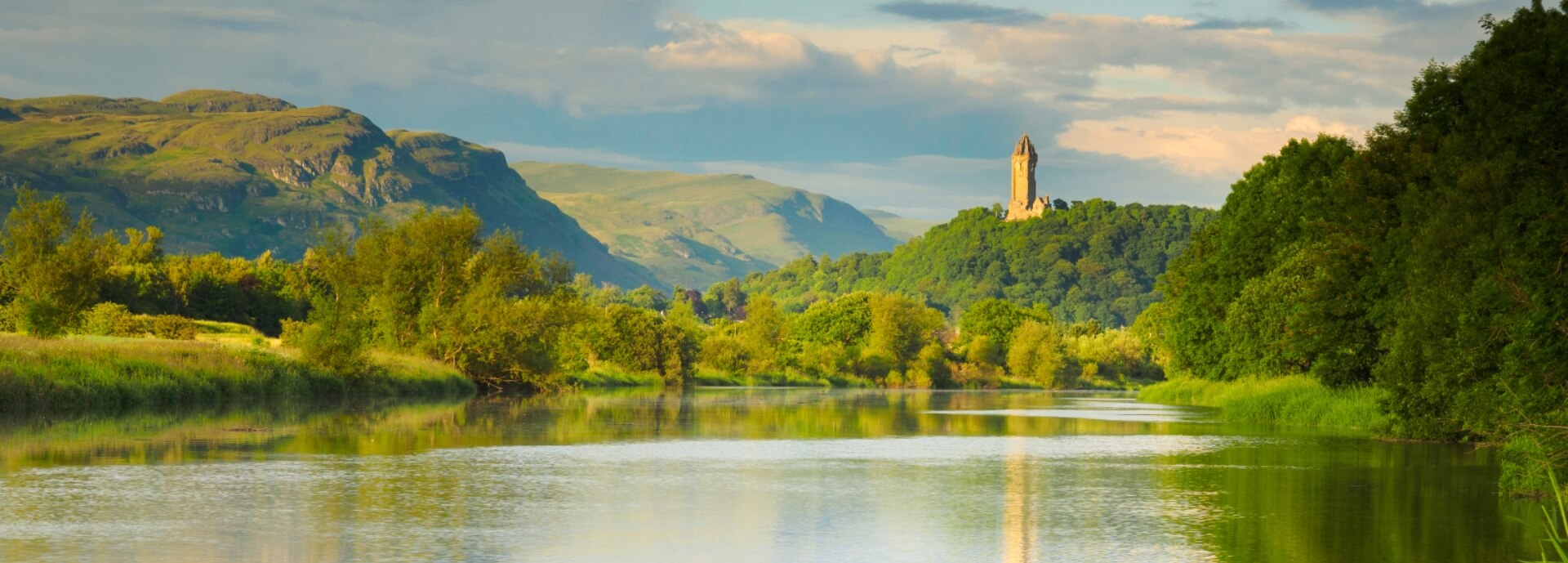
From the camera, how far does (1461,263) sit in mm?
27641

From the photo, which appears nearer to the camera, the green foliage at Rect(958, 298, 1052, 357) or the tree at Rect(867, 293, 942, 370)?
the tree at Rect(867, 293, 942, 370)

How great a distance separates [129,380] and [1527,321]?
3552 centimetres

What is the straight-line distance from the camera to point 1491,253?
82.1ft

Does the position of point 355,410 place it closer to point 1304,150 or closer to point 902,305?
point 1304,150

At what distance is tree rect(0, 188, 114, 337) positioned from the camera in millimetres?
51000

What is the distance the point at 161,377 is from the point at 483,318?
81.9 feet

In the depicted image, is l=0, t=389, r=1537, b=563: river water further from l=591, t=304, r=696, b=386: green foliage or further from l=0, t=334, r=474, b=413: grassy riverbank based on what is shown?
l=591, t=304, r=696, b=386: green foliage

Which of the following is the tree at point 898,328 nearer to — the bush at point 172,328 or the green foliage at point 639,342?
the green foliage at point 639,342

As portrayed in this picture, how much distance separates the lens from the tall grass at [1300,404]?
40.3 meters

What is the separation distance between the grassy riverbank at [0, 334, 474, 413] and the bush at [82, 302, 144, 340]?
14.6 meters

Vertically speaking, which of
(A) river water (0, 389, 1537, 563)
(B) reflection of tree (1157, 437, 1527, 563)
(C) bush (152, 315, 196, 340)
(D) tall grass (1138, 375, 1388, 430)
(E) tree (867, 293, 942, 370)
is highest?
(E) tree (867, 293, 942, 370)

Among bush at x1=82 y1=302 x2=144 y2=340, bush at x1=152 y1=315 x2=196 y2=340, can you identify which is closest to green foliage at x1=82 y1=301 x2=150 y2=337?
bush at x1=82 y1=302 x2=144 y2=340

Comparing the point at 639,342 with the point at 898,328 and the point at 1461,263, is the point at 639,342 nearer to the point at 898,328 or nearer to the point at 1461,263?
the point at 898,328

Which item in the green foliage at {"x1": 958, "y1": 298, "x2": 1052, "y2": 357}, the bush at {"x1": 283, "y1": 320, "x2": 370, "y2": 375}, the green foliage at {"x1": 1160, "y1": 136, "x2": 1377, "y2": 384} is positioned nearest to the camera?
the green foliage at {"x1": 1160, "y1": 136, "x2": 1377, "y2": 384}
